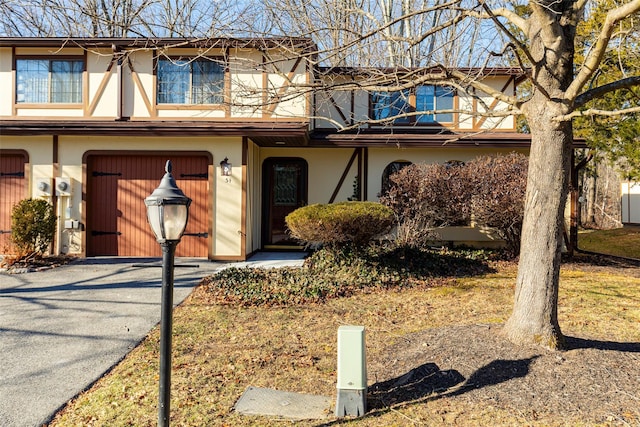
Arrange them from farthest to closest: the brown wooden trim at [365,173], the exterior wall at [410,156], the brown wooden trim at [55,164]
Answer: the brown wooden trim at [365,173] → the exterior wall at [410,156] → the brown wooden trim at [55,164]

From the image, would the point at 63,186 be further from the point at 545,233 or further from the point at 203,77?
the point at 545,233

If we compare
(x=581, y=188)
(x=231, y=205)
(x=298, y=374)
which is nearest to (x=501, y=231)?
(x=231, y=205)

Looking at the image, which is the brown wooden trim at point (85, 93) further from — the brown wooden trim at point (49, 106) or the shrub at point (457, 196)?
the shrub at point (457, 196)

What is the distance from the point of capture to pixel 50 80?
11328mm

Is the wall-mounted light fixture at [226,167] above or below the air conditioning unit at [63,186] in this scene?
above

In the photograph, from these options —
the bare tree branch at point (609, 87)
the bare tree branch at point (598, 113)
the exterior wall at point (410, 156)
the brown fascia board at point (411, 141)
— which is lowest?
the bare tree branch at point (598, 113)

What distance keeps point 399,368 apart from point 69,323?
4.38 m

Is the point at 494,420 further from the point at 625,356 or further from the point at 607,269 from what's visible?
the point at 607,269

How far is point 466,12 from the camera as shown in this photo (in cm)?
471

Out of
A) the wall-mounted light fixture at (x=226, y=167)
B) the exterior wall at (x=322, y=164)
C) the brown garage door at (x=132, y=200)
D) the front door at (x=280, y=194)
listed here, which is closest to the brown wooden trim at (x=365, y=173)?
the exterior wall at (x=322, y=164)

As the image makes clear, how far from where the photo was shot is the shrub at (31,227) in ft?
30.9

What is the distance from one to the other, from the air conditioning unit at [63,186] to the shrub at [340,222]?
5633 mm

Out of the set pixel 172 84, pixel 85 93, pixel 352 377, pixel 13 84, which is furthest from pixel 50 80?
pixel 352 377

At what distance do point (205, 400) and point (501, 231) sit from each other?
8.74 metres
